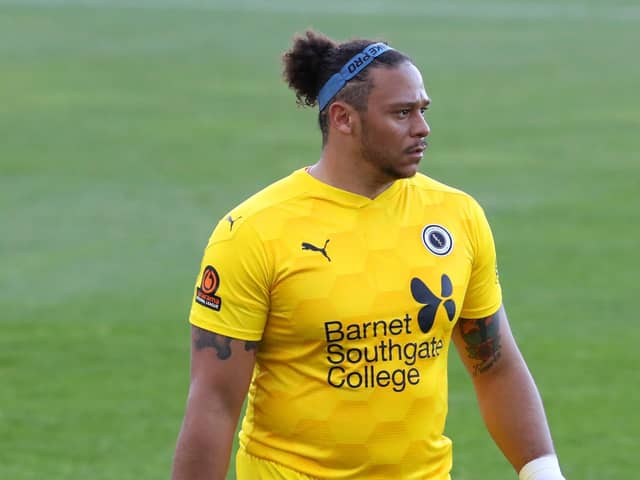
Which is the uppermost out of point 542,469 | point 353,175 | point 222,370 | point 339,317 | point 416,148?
point 416,148

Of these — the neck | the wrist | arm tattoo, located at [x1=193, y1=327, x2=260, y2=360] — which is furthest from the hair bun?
the wrist

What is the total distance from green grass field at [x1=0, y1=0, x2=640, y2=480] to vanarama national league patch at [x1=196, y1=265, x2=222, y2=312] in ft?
5.80

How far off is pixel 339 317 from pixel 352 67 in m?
0.86

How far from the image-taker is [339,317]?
16.4 ft

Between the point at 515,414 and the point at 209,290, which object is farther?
the point at 515,414

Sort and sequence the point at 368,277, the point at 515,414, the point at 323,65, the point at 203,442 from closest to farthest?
the point at 203,442
the point at 368,277
the point at 323,65
the point at 515,414

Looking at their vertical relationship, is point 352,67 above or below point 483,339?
above

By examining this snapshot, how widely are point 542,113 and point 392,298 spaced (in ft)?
72.8

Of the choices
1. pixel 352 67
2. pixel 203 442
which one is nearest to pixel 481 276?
pixel 352 67

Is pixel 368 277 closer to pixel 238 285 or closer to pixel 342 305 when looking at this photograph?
pixel 342 305

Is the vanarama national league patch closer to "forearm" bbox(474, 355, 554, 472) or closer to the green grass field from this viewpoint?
"forearm" bbox(474, 355, 554, 472)

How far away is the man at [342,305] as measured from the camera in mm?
4992

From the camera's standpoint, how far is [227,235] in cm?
503

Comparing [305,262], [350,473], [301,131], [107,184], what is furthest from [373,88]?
[301,131]
